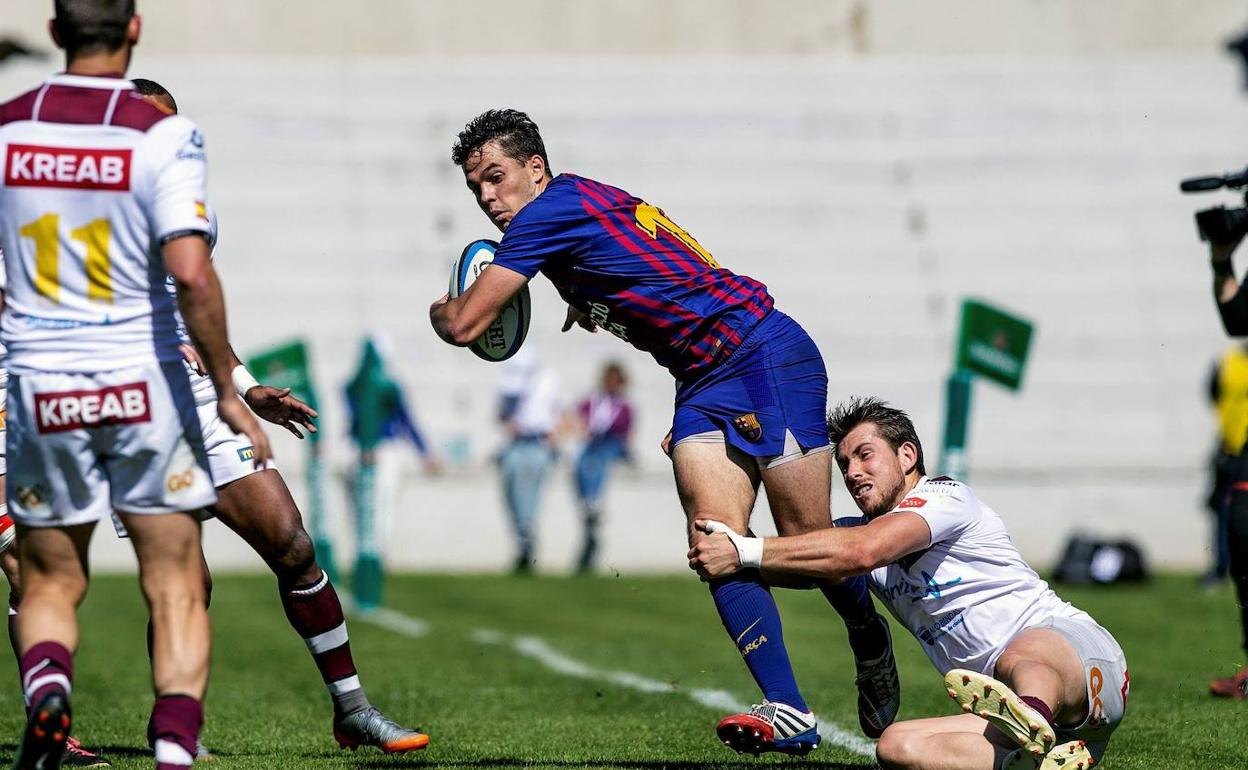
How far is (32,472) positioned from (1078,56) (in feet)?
80.9

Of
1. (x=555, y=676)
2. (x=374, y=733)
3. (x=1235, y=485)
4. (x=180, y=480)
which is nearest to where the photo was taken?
(x=180, y=480)

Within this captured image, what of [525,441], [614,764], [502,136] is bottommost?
[614,764]

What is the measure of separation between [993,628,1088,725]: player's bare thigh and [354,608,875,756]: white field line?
1.22m

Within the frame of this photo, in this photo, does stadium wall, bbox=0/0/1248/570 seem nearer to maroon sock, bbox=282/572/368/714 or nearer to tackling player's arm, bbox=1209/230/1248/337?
tackling player's arm, bbox=1209/230/1248/337

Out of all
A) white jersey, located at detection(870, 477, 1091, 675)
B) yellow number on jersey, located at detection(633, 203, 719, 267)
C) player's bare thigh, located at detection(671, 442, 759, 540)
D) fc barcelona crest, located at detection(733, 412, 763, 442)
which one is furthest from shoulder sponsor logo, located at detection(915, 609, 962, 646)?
yellow number on jersey, located at detection(633, 203, 719, 267)

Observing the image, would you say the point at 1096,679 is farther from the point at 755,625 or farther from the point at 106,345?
the point at 106,345

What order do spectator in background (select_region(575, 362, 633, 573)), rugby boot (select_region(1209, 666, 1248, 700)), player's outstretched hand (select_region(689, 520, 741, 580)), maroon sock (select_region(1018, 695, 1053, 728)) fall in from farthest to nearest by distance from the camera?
spectator in background (select_region(575, 362, 633, 573)) < rugby boot (select_region(1209, 666, 1248, 700)) < player's outstretched hand (select_region(689, 520, 741, 580)) < maroon sock (select_region(1018, 695, 1053, 728))

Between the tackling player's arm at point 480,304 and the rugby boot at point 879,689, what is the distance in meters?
1.77

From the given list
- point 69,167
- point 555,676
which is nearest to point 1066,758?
point 69,167

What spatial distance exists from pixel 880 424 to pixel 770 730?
1.08 m

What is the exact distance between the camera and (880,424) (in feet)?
19.1

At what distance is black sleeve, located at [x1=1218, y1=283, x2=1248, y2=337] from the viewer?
688 cm

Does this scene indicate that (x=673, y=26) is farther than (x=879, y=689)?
Yes

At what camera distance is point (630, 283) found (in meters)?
6.01
